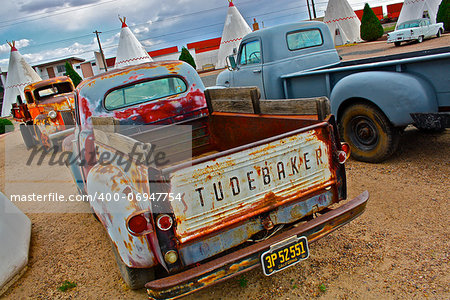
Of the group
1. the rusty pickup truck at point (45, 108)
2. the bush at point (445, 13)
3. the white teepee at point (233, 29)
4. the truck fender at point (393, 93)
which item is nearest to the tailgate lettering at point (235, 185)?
the truck fender at point (393, 93)

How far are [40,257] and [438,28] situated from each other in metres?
21.7

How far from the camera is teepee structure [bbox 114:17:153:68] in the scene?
64.6 feet

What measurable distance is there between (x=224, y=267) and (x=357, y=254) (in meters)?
1.30

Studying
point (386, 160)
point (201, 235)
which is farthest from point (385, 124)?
point (201, 235)

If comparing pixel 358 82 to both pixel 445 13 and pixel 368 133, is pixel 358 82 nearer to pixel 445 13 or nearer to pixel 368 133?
pixel 368 133

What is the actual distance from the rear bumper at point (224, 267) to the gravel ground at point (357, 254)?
0.49m

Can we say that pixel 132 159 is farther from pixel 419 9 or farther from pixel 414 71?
pixel 419 9

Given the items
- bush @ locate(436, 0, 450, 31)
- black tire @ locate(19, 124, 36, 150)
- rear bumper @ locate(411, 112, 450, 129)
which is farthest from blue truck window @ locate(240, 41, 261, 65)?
bush @ locate(436, 0, 450, 31)

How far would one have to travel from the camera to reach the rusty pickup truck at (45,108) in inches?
341

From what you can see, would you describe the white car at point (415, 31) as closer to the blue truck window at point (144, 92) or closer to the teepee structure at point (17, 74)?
the blue truck window at point (144, 92)

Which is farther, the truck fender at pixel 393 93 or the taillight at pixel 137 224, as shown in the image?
the truck fender at pixel 393 93

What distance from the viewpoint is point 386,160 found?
4562 mm

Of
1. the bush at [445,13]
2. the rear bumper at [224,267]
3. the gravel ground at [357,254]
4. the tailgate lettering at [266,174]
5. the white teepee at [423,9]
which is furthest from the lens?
the white teepee at [423,9]

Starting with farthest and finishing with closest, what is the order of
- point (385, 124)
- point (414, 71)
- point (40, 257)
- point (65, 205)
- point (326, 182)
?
point (65, 205) → point (385, 124) → point (414, 71) → point (40, 257) → point (326, 182)
